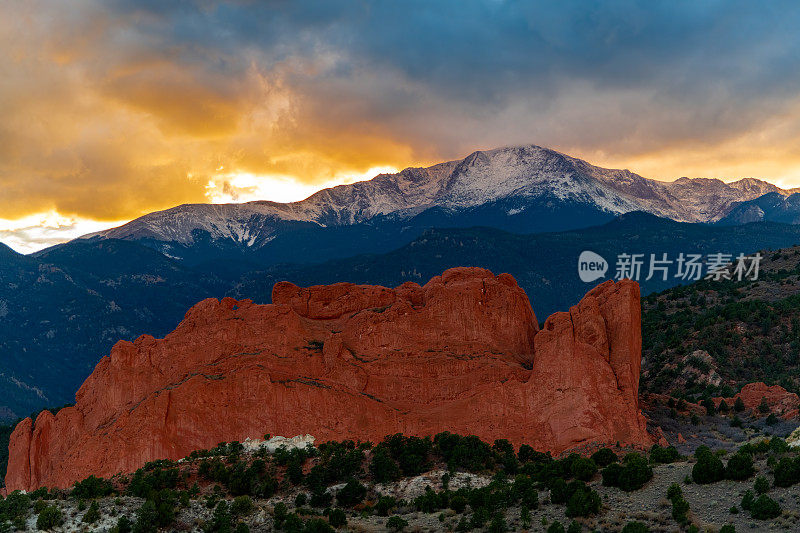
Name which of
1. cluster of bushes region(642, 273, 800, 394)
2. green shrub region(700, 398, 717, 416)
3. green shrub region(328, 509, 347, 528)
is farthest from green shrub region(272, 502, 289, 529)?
cluster of bushes region(642, 273, 800, 394)

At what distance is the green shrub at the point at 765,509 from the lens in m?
42.8

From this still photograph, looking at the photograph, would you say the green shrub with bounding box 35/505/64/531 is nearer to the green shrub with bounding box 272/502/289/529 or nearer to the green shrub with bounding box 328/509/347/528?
the green shrub with bounding box 272/502/289/529

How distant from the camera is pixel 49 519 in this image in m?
48.8

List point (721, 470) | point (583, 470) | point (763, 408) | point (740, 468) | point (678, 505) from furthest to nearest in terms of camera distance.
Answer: point (763, 408) → point (583, 470) → point (721, 470) → point (740, 468) → point (678, 505)

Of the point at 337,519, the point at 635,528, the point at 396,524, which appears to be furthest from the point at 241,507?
the point at 635,528

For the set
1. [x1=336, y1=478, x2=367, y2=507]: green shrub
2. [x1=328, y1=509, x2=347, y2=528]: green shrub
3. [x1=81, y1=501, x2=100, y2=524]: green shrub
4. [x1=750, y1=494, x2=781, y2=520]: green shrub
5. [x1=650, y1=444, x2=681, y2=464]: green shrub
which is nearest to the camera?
[x1=750, y1=494, x2=781, y2=520]: green shrub

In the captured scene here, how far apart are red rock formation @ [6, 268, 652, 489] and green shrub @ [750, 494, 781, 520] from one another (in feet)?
84.0

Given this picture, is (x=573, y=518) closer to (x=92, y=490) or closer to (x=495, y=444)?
(x=495, y=444)

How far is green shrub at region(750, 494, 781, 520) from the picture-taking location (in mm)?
42750

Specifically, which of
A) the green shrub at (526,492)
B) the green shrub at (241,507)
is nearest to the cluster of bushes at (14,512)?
the green shrub at (241,507)

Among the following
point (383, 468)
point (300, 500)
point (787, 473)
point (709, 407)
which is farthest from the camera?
point (709, 407)

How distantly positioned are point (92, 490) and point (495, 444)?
35276 millimetres

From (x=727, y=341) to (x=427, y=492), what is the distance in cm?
7590

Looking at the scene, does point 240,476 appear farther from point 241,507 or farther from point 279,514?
point 279,514
